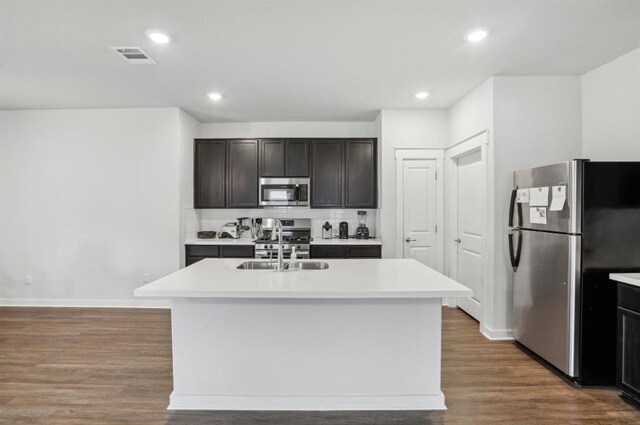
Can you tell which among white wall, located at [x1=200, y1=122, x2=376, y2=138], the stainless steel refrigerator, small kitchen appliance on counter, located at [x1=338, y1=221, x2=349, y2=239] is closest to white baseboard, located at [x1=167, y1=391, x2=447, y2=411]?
the stainless steel refrigerator

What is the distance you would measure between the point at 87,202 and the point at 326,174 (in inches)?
129

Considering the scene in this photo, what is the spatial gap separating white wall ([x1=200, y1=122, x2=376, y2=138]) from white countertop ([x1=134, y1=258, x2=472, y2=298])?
10.3ft

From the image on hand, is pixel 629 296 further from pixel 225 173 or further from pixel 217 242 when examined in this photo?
pixel 225 173

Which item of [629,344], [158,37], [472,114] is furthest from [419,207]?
[158,37]

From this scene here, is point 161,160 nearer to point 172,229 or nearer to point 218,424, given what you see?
point 172,229

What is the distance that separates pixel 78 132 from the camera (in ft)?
15.7

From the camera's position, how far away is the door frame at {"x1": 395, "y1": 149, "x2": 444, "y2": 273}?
4.78 metres

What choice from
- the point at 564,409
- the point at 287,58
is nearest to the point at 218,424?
the point at 564,409

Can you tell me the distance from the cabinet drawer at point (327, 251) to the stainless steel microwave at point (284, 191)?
0.72 meters

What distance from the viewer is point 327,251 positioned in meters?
4.81

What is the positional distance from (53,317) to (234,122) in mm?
3489

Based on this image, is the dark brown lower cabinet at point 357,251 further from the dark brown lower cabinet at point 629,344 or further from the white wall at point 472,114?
the dark brown lower cabinet at point 629,344

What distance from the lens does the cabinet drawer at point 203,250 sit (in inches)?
190

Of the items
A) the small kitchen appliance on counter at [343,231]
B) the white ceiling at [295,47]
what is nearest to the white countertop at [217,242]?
the small kitchen appliance on counter at [343,231]
